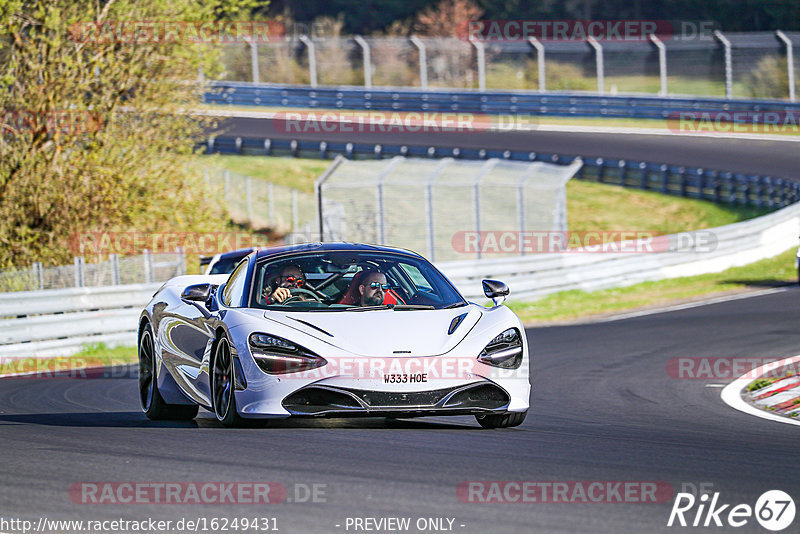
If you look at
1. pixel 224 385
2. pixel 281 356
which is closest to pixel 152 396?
pixel 224 385

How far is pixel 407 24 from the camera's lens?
239 ft

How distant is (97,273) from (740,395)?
11.0 m

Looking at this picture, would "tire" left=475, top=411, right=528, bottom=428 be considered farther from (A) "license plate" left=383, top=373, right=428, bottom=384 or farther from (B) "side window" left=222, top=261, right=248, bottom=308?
(B) "side window" left=222, top=261, right=248, bottom=308

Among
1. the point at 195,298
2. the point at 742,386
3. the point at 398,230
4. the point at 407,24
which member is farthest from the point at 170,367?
the point at 407,24

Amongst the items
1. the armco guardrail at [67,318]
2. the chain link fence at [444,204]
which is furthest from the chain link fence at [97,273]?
the chain link fence at [444,204]

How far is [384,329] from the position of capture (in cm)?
876

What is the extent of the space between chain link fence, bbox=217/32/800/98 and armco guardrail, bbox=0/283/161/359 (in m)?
27.3

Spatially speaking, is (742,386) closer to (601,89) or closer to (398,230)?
(398,230)

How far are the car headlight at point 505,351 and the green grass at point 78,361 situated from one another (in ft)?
27.8

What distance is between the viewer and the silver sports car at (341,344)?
8.48 metres

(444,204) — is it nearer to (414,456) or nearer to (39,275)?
(39,275)

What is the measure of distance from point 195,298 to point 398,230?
2158 cm

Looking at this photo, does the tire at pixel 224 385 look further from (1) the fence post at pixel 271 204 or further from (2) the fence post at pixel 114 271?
(1) the fence post at pixel 271 204

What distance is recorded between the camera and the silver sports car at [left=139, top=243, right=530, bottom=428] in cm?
848
